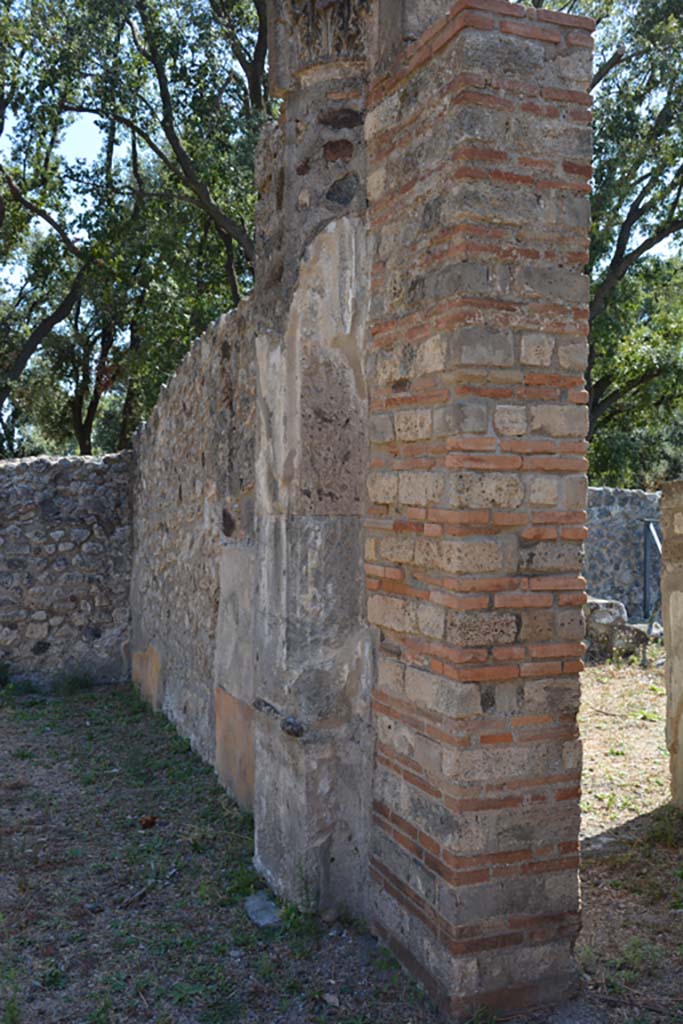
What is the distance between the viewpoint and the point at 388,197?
362 centimetres

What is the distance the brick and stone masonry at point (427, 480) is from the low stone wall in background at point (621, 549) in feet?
29.7

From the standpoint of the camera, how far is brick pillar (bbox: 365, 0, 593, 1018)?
10.3ft

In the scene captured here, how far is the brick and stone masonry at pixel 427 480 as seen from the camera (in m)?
3.15

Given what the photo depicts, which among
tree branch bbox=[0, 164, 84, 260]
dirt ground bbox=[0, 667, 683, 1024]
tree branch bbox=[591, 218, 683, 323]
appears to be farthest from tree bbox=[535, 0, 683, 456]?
dirt ground bbox=[0, 667, 683, 1024]

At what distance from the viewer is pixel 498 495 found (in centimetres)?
317

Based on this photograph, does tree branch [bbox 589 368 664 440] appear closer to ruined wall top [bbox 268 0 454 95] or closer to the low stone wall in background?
the low stone wall in background

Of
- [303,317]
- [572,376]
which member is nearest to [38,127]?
[303,317]

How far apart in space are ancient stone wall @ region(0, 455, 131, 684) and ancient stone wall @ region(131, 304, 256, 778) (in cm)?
69

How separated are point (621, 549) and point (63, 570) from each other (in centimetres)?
736

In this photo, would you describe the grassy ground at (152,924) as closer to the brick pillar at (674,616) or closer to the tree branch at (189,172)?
the brick pillar at (674,616)

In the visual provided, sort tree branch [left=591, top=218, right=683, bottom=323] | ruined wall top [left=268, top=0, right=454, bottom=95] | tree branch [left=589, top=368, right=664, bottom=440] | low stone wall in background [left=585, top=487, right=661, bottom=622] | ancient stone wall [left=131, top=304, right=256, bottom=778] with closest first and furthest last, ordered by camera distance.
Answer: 1. ruined wall top [left=268, top=0, right=454, bottom=95]
2. ancient stone wall [left=131, top=304, right=256, bottom=778]
3. low stone wall in background [left=585, top=487, right=661, bottom=622]
4. tree branch [left=591, top=218, right=683, bottom=323]
5. tree branch [left=589, top=368, right=664, bottom=440]

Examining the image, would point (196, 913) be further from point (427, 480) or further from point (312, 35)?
point (312, 35)

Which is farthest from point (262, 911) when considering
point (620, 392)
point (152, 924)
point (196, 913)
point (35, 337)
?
point (35, 337)

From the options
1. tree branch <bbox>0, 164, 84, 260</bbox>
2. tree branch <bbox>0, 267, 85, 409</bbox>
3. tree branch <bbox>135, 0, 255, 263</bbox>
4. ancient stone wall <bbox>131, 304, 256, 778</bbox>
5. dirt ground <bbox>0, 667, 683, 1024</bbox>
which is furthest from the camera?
tree branch <bbox>0, 267, 85, 409</bbox>
